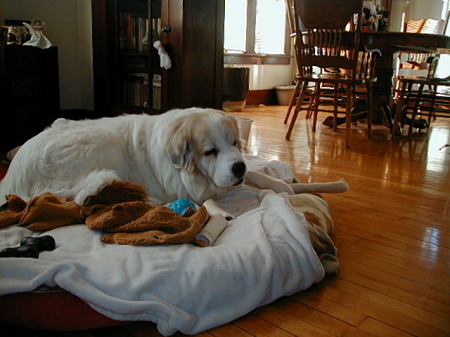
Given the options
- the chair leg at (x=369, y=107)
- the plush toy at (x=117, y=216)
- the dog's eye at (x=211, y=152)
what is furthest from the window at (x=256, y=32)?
the plush toy at (x=117, y=216)

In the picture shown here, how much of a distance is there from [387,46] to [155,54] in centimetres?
197

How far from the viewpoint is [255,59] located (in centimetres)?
618

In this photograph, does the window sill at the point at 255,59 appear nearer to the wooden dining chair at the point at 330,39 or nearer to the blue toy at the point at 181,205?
the wooden dining chair at the point at 330,39

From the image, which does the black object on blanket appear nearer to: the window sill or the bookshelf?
the bookshelf

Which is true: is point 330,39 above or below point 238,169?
above

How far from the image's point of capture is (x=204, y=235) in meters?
1.31

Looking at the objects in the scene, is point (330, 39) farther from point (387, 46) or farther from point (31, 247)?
point (31, 247)

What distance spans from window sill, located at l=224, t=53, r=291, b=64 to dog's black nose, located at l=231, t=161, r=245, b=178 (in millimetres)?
4367

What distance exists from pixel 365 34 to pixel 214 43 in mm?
1348

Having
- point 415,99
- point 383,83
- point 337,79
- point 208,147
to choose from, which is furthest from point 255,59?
point 208,147

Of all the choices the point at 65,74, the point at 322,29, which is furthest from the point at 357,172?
the point at 65,74

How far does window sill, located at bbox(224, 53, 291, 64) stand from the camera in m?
5.73

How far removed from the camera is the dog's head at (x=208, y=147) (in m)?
1.52

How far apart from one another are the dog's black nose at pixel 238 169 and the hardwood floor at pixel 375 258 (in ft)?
1.49
